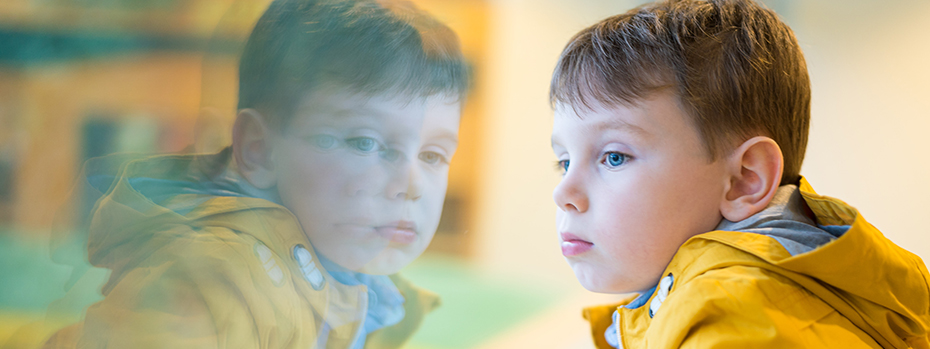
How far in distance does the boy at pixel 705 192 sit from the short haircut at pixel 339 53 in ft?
0.79

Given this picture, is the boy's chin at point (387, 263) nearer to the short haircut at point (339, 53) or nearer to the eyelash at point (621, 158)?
the short haircut at point (339, 53)

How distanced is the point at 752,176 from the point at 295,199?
55 centimetres

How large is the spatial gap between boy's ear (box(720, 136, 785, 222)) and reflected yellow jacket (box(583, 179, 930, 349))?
0.06 meters

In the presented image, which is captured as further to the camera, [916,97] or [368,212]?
[916,97]

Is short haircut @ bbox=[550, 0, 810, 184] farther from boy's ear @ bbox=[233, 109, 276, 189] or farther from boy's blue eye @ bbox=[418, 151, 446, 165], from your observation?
boy's ear @ bbox=[233, 109, 276, 189]

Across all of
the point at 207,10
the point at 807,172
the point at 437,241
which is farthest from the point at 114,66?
the point at 807,172

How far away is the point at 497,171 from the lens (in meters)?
0.92

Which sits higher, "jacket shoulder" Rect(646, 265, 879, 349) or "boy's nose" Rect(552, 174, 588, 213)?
"boy's nose" Rect(552, 174, 588, 213)

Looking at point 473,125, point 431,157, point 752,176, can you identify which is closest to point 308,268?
point 431,157

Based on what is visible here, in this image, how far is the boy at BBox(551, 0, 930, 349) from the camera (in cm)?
63

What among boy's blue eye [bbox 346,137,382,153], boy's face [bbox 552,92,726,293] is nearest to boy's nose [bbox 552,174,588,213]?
boy's face [bbox 552,92,726,293]

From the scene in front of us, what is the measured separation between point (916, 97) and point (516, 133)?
1.05m

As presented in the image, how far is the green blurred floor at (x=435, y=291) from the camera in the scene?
1.16 ft

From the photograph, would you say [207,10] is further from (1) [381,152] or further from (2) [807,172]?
(2) [807,172]
